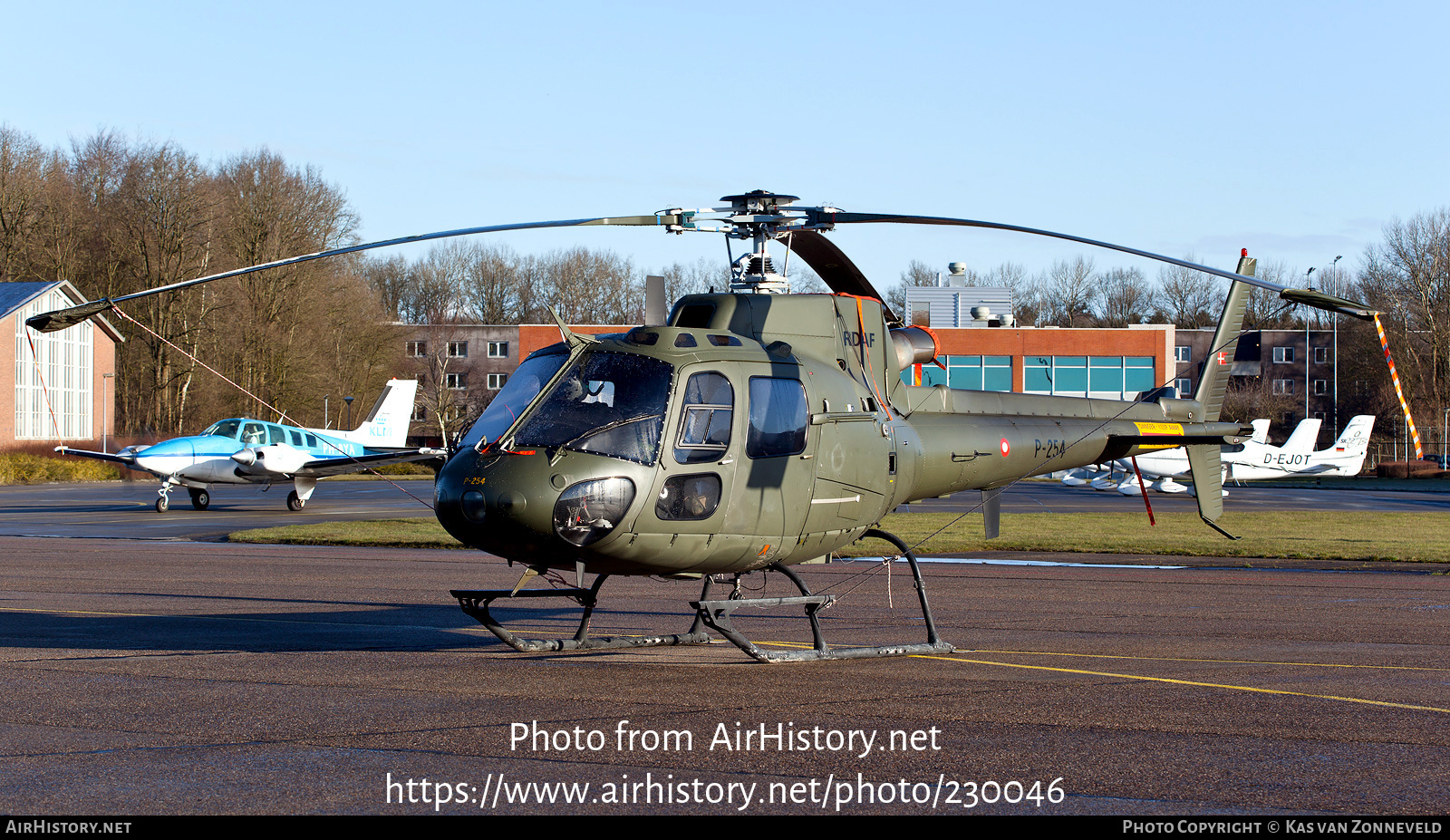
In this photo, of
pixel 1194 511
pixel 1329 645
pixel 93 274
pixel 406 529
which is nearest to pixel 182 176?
pixel 93 274

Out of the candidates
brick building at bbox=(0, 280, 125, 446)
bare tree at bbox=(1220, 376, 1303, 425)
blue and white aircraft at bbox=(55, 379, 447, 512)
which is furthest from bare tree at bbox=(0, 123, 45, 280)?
bare tree at bbox=(1220, 376, 1303, 425)

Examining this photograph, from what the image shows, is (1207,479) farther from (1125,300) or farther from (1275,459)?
(1125,300)

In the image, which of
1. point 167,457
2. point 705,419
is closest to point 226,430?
point 167,457

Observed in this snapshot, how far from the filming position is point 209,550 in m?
20.1

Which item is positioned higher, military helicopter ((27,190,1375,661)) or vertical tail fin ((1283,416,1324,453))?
military helicopter ((27,190,1375,661))

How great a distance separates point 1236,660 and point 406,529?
58.6 feet

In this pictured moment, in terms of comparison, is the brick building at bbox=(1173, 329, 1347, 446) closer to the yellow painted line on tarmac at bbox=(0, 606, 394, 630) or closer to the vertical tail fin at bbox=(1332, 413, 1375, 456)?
the vertical tail fin at bbox=(1332, 413, 1375, 456)

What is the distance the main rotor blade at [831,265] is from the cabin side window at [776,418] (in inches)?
57.5

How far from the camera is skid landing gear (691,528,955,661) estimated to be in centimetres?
834

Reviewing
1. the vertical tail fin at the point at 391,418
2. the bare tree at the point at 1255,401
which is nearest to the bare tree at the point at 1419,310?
the bare tree at the point at 1255,401

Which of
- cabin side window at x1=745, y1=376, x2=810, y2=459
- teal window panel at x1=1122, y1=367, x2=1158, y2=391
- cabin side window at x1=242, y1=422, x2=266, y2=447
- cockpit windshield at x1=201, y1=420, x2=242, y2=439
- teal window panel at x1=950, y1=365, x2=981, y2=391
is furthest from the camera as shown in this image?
teal window panel at x1=1122, y1=367, x2=1158, y2=391

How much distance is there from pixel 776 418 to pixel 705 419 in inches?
26.0

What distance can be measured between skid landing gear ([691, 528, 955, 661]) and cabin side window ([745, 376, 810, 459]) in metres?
0.97
